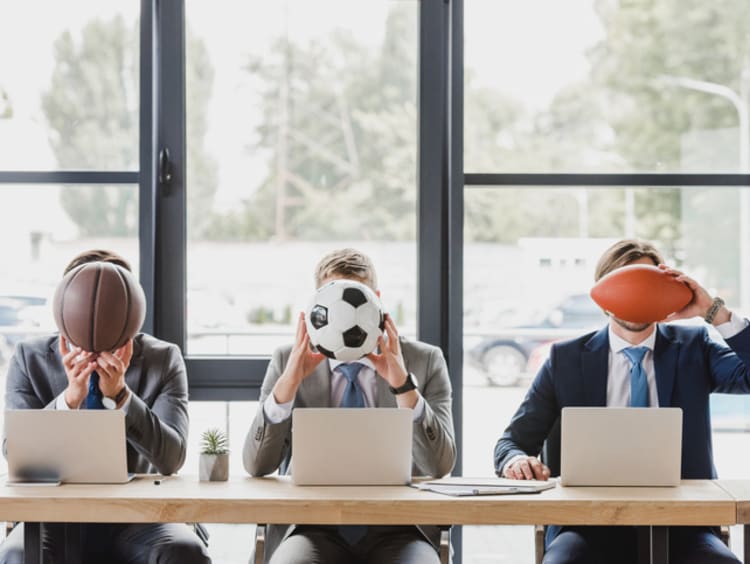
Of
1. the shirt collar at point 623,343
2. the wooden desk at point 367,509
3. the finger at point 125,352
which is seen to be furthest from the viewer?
the shirt collar at point 623,343

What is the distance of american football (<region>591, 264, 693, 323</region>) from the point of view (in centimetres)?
264

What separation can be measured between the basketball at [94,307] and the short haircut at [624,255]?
4.86 feet

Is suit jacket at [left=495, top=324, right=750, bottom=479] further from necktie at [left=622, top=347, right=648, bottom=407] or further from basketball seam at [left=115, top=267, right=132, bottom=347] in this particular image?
basketball seam at [left=115, top=267, right=132, bottom=347]

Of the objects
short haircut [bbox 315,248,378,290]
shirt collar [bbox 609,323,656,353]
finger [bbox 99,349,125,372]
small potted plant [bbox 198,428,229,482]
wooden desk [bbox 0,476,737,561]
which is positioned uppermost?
short haircut [bbox 315,248,378,290]

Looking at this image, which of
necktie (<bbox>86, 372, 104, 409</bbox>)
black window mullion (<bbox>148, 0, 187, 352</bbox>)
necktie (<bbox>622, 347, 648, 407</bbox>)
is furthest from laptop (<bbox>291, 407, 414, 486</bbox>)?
black window mullion (<bbox>148, 0, 187, 352</bbox>)

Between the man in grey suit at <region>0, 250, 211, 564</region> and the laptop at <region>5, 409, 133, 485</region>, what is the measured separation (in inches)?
1.6

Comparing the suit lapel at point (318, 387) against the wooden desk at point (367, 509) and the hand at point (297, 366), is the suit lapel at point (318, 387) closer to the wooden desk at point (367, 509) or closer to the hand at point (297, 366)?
the hand at point (297, 366)

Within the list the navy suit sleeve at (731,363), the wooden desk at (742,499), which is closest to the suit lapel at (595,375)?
the navy suit sleeve at (731,363)

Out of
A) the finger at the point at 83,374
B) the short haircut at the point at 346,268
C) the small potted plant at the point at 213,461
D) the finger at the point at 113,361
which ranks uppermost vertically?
the short haircut at the point at 346,268

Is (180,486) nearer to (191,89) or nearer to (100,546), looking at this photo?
(100,546)

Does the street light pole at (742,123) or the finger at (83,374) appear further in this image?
the street light pole at (742,123)

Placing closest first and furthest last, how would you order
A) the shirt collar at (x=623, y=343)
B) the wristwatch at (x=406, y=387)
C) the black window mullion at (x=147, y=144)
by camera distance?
the wristwatch at (x=406, y=387) < the shirt collar at (x=623, y=343) < the black window mullion at (x=147, y=144)

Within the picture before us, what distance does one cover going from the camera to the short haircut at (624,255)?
9.84 feet

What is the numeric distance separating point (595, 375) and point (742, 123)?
1552 millimetres
